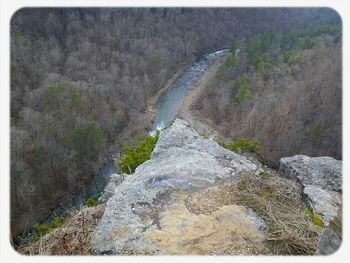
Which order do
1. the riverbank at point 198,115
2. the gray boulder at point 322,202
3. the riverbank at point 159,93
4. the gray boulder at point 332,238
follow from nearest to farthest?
the gray boulder at point 332,238
the gray boulder at point 322,202
the riverbank at point 198,115
the riverbank at point 159,93

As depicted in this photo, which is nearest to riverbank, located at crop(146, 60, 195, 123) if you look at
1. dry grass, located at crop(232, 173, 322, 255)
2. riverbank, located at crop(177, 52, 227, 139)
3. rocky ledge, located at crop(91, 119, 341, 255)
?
riverbank, located at crop(177, 52, 227, 139)

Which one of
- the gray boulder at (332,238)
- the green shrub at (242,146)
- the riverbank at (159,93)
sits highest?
the gray boulder at (332,238)

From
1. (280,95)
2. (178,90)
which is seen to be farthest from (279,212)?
(178,90)

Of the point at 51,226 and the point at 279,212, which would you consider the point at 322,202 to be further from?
the point at 51,226

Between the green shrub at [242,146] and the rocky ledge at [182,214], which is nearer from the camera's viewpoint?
the rocky ledge at [182,214]

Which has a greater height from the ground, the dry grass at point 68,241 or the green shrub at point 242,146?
the dry grass at point 68,241

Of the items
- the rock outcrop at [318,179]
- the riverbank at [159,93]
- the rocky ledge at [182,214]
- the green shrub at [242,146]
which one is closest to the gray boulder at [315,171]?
the rock outcrop at [318,179]

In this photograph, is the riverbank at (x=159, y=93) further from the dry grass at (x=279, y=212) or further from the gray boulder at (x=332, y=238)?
the gray boulder at (x=332, y=238)
